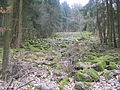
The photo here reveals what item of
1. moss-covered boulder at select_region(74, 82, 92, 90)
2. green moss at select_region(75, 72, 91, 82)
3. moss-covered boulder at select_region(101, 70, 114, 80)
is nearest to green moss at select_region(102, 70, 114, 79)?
moss-covered boulder at select_region(101, 70, 114, 80)

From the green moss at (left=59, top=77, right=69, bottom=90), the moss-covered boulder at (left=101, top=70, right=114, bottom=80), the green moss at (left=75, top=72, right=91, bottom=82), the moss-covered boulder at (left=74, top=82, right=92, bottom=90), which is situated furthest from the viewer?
the moss-covered boulder at (left=101, top=70, right=114, bottom=80)

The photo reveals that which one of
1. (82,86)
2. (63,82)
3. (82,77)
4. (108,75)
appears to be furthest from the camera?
(108,75)

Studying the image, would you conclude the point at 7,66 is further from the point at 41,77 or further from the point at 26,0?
the point at 26,0

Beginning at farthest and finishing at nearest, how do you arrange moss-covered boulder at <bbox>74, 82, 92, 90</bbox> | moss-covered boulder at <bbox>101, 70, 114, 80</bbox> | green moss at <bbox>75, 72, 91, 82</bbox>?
moss-covered boulder at <bbox>101, 70, 114, 80</bbox>
green moss at <bbox>75, 72, 91, 82</bbox>
moss-covered boulder at <bbox>74, 82, 92, 90</bbox>

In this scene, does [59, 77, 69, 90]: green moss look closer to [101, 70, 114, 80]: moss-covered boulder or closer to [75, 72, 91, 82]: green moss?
[75, 72, 91, 82]: green moss

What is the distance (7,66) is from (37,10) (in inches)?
556

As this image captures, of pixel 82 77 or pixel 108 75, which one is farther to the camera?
pixel 108 75

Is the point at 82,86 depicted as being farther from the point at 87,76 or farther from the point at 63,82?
the point at 87,76

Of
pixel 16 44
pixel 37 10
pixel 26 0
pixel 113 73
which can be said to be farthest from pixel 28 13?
pixel 113 73

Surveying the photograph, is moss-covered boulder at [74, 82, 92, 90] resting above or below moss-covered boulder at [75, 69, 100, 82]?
below

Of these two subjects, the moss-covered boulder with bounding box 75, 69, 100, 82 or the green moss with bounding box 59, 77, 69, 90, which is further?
the moss-covered boulder with bounding box 75, 69, 100, 82

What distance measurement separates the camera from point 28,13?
1872 cm

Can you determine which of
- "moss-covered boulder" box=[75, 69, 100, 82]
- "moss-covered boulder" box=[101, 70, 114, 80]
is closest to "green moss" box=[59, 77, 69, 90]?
"moss-covered boulder" box=[75, 69, 100, 82]

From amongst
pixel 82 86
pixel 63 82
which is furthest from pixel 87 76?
pixel 63 82
